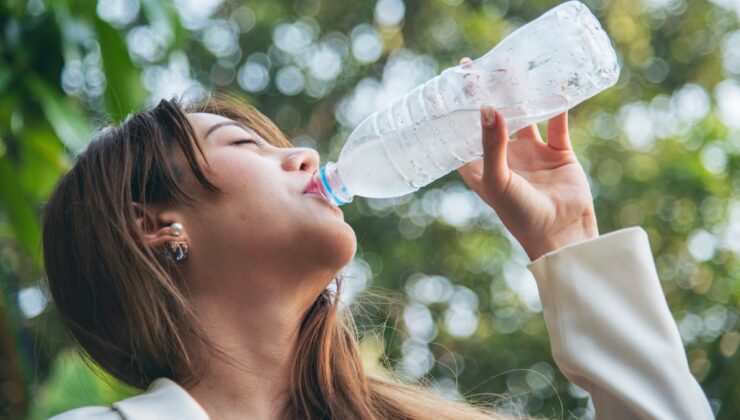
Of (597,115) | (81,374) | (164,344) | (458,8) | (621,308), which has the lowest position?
(597,115)

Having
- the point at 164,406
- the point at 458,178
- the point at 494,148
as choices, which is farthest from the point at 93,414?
the point at 458,178

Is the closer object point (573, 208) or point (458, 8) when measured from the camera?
point (573, 208)

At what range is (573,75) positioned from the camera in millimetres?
2053

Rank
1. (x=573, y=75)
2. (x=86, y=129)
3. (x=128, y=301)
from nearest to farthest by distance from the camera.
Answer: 1. (x=128, y=301)
2. (x=573, y=75)
3. (x=86, y=129)

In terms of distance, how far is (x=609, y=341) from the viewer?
177 cm

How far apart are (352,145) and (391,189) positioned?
0.12m

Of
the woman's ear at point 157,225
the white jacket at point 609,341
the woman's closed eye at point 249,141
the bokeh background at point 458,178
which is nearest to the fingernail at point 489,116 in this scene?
the white jacket at point 609,341

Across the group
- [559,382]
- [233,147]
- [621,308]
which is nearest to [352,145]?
[233,147]

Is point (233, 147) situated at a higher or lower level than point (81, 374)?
higher

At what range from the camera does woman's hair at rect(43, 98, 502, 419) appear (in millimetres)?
1914

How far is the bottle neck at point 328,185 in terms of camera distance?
1.92 metres

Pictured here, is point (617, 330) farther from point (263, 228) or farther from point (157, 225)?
point (157, 225)

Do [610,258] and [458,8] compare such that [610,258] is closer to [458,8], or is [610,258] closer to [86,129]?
[86,129]

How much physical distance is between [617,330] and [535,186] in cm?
36
